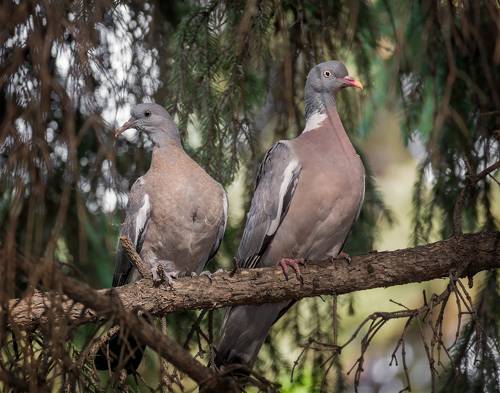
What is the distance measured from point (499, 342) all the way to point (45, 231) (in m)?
2.15

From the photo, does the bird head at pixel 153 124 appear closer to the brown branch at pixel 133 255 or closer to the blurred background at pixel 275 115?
the blurred background at pixel 275 115

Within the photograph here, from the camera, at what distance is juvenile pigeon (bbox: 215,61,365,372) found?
3664 mm

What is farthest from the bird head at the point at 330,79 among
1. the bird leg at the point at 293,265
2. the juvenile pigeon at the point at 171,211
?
the bird leg at the point at 293,265

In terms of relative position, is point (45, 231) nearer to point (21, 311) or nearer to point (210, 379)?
point (21, 311)

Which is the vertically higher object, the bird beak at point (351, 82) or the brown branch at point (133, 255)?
the bird beak at point (351, 82)

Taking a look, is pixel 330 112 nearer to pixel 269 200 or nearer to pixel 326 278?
pixel 269 200

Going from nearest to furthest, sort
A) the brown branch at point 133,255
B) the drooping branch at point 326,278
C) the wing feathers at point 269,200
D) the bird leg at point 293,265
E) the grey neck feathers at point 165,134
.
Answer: the brown branch at point 133,255
the drooping branch at point 326,278
the bird leg at point 293,265
the wing feathers at point 269,200
the grey neck feathers at point 165,134

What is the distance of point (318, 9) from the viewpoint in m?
3.53

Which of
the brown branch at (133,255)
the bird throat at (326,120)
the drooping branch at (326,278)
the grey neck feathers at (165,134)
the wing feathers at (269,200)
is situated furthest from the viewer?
the grey neck feathers at (165,134)

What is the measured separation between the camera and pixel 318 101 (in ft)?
12.9

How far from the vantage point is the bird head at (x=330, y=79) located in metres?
3.67

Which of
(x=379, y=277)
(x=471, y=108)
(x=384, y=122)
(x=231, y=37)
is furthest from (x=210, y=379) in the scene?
(x=384, y=122)

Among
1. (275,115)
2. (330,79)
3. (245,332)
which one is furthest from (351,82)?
(245,332)

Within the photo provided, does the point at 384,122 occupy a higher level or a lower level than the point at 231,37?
higher
